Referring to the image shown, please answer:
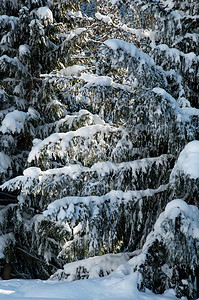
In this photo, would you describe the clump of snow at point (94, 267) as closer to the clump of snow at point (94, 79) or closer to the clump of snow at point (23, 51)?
the clump of snow at point (94, 79)

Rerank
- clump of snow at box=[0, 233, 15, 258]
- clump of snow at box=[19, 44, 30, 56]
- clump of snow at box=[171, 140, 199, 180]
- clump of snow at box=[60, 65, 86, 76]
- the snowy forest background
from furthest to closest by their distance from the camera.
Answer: clump of snow at box=[19, 44, 30, 56] < clump of snow at box=[0, 233, 15, 258] < clump of snow at box=[60, 65, 86, 76] < the snowy forest background < clump of snow at box=[171, 140, 199, 180]

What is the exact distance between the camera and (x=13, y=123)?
6504 mm

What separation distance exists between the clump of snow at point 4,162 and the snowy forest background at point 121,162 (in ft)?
0.07

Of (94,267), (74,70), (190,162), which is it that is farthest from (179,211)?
(74,70)

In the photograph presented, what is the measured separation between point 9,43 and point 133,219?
5.61m

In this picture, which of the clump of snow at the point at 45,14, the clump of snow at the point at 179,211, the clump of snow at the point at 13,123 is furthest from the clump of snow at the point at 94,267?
the clump of snow at the point at 45,14

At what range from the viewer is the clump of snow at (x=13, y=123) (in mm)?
6488

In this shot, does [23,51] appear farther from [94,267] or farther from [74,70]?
[94,267]

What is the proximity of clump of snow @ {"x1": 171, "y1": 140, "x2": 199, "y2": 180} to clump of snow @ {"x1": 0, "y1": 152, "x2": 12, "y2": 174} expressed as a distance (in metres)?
4.60

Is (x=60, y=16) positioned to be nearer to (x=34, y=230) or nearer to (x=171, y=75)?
(x=171, y=75)

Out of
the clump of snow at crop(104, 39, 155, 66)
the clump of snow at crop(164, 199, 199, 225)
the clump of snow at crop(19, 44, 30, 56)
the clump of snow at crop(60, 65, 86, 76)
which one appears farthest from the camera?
the clump of snow at crop(19, 44, 30, 56)

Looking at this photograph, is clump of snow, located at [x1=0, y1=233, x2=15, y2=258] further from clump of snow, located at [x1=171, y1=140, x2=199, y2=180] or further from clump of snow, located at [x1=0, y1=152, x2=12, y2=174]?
clump of snow, located at [x1=171, y1=140, x2=199, y2=180]

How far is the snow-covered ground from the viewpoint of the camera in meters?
2.66

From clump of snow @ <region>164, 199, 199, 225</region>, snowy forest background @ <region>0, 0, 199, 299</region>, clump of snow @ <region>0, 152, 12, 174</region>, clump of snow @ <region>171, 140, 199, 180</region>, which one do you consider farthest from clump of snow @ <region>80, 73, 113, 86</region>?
clump of snow @ <region>0, 152, 12, 174</region>
